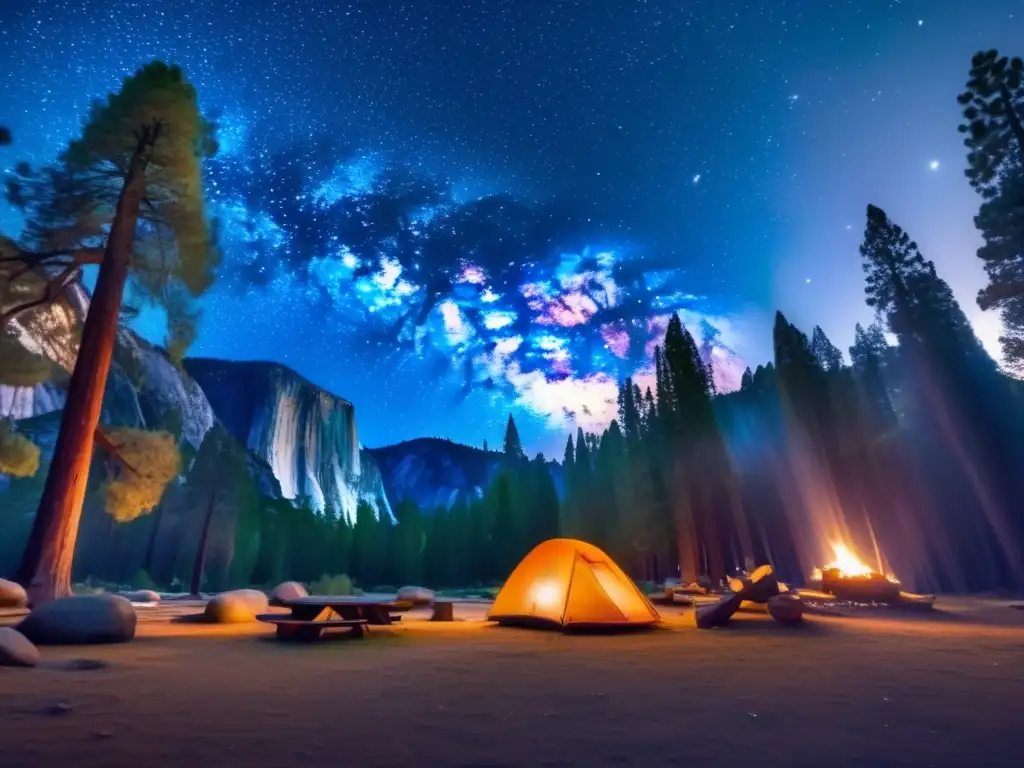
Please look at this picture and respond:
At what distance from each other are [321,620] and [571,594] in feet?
18.8

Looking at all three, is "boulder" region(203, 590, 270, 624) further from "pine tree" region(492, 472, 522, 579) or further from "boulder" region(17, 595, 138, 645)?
"pine tree" region(492, 472, 522, 579)

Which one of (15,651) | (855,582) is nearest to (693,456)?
(855,582)

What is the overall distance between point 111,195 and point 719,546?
152ft

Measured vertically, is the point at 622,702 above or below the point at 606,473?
below

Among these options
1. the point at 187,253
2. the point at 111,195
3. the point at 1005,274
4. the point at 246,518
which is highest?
the point at 1005,274

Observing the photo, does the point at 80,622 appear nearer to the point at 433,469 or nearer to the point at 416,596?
the point at 416,596

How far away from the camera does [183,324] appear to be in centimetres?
1764

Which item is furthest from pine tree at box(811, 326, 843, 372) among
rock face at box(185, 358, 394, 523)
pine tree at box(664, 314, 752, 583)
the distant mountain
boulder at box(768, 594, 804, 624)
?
the distant mountain

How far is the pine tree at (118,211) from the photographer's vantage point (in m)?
13.7

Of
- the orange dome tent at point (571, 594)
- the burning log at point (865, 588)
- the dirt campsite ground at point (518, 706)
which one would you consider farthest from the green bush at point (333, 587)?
the burning log at point (865, 588)

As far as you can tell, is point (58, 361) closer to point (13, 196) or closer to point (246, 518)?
point (13, 196)

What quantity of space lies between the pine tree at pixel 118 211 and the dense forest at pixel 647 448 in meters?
0.06

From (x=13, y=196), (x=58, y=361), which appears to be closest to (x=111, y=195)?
(x=13, y=196)

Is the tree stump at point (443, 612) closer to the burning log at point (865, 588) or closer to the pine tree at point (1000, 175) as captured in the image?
the burning log at point (865, 588)
